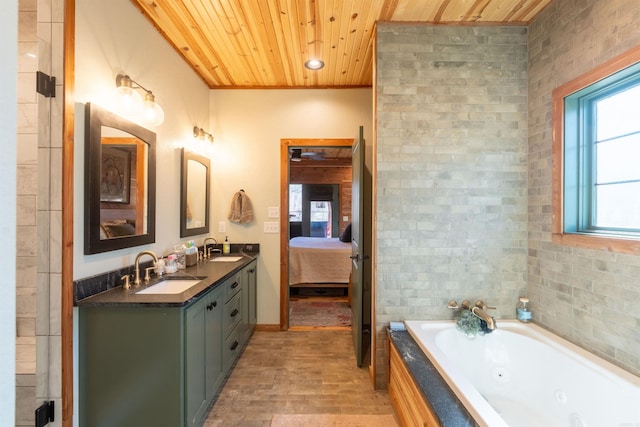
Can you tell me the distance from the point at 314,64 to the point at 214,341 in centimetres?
249

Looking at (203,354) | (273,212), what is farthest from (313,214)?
(203,354)

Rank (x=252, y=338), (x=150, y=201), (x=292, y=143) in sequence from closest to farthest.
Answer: (x=150, y=201)
(x=252, y=338)
(x=292, y=143)

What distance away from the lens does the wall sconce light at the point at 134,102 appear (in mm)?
1684

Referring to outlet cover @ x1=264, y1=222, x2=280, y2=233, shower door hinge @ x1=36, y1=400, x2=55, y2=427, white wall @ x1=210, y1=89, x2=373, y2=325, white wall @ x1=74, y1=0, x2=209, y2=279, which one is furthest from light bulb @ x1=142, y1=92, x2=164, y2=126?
shower door hinge @ x1=36, y1=400, x2=55, y2=427

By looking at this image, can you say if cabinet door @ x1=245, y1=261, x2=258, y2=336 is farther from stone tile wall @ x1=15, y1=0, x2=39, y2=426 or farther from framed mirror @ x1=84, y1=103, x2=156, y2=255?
stone tile wall @ x1=15, y1=0, x2=39, y2=426

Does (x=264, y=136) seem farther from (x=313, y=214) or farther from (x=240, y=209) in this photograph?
(x=313, y=214)

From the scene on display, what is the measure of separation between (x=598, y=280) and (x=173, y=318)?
90.2 inches

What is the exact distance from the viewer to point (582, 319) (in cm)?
158

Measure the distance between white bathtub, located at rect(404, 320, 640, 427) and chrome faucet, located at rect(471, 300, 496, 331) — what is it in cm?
15

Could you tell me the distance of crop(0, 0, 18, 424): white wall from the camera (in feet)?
1.57

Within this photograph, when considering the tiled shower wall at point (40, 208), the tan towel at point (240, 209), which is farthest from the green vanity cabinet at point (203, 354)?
Answer: the tan towel at point (240, 209)

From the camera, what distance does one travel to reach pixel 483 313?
1822 millimetres

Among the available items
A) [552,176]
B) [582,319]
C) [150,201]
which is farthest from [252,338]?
[552,176]

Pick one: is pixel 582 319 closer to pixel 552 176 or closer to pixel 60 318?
pixel 552 176
